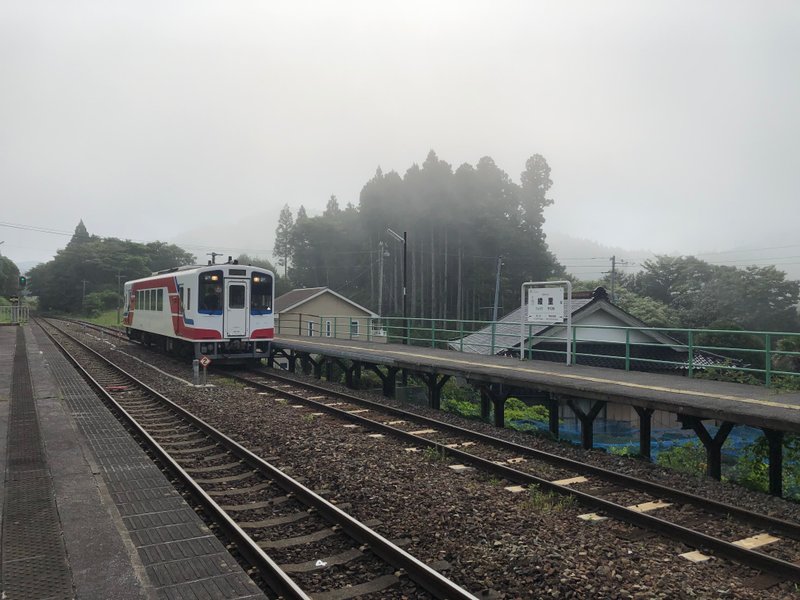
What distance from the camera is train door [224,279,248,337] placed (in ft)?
56.5

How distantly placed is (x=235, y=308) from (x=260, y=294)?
872mm

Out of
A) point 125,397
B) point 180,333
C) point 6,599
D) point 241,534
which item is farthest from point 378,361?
point 6,599

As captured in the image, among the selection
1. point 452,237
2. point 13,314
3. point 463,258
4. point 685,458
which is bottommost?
point 685,458

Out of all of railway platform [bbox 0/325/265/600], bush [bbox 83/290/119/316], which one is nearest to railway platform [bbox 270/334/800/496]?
railway platform [bbox 0/325/265/600]

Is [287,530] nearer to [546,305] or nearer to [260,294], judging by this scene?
[546,305]

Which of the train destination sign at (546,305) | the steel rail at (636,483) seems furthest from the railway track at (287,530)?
the train destination sign at (546,305)

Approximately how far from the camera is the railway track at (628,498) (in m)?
4.98

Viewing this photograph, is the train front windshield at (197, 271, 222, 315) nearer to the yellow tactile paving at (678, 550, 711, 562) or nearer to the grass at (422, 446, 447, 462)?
the grass at (422, 446, 447, 462)

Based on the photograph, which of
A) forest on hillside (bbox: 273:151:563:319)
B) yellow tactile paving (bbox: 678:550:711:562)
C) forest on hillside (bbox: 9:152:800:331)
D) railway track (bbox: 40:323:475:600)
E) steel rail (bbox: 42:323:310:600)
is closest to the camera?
steel rail (bbox: 42:323:310:600)

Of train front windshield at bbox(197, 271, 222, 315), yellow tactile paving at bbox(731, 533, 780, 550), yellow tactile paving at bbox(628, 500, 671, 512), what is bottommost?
yellow tactile paving at bbox(731, 533, 780, 550)

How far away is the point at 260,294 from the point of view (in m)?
17.8

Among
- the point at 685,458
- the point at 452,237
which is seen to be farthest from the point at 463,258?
the point at 685,458

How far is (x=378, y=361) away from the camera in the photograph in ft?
45.0

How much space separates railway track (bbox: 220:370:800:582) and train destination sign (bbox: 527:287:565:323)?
3.70 meters
